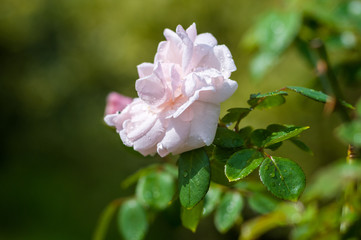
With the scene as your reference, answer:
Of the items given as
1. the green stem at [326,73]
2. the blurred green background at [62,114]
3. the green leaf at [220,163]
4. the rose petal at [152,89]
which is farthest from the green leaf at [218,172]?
the blurred green background at [62,114]

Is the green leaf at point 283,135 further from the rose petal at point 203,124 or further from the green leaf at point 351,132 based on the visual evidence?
the green leaf at point 351,132

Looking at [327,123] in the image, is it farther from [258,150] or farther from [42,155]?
[42,155]

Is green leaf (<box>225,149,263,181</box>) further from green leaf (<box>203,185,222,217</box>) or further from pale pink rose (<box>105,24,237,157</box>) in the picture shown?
green leaf (<box>203,185,222,217</box>)

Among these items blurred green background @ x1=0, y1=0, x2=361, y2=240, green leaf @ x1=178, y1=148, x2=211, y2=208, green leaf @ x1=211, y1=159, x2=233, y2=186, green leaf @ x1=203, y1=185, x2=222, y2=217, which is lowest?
blurred green background @ x1=0, y1=0, x2=361, y2=240

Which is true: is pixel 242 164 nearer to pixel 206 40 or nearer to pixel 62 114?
pixel 206 40

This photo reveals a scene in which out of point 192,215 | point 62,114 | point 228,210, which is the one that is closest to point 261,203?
point 228,210

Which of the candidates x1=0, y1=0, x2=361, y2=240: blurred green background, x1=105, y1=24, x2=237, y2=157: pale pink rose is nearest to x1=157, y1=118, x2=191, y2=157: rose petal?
x1=105, y1=24, x2=237, y2=157: pale pink rose

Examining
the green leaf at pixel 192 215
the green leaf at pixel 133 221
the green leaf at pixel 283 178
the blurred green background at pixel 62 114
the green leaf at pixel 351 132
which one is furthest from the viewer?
the blurred green background at pixel 62 114
